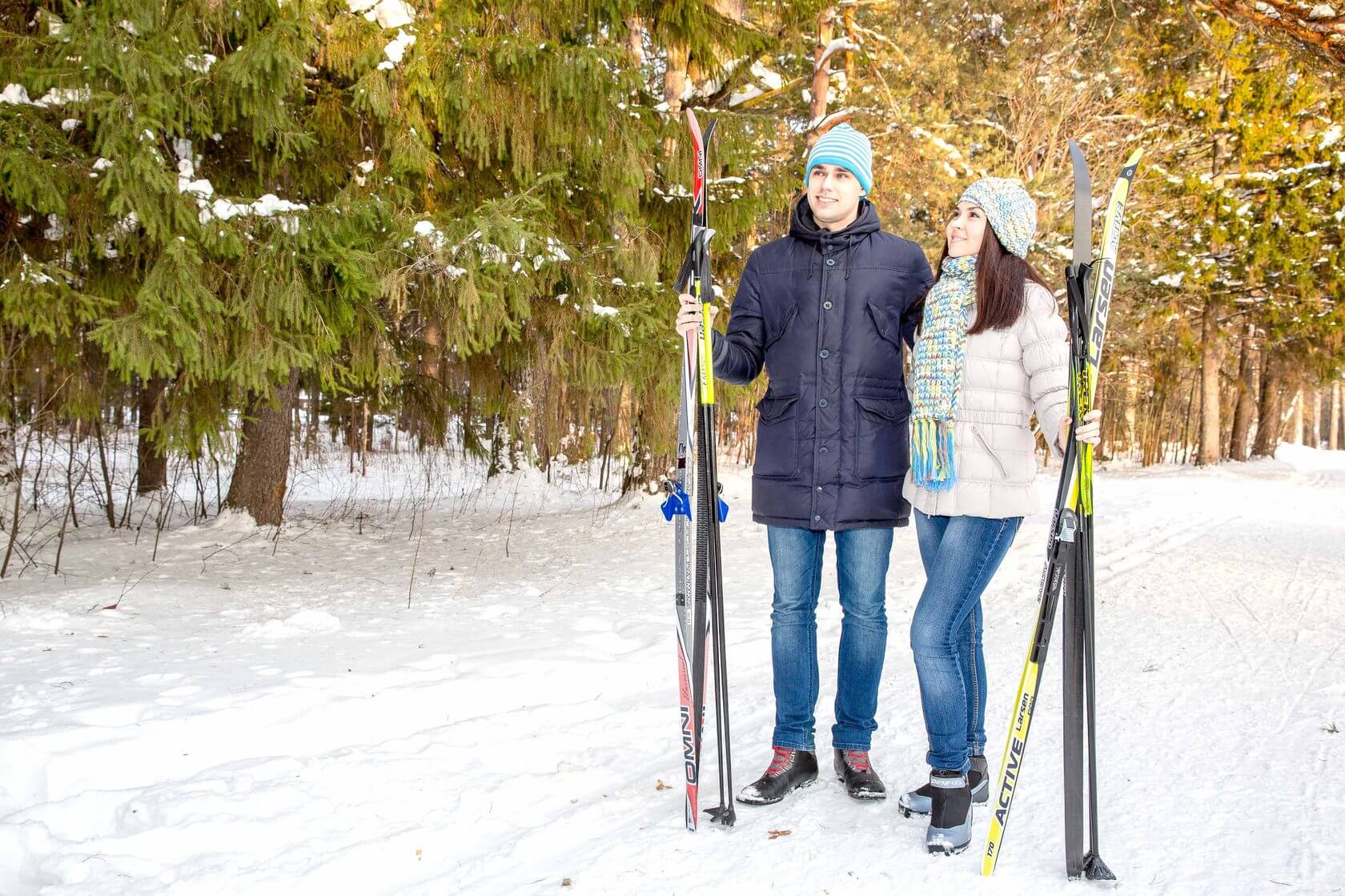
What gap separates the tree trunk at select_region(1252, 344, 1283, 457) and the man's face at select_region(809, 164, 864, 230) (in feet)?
74.0

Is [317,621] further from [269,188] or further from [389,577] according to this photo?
[269,188]

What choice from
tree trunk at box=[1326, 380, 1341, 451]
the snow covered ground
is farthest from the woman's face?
tree trunk at box=[1326, 380, 1341, 451]

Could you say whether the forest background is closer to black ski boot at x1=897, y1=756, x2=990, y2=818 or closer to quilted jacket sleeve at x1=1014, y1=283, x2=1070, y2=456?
quilted jacket sleeve at x1=1014, y1=283, x2=1070, y2=456

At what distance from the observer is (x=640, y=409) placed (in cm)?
776

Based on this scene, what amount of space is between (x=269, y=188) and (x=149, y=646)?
9.55 feet

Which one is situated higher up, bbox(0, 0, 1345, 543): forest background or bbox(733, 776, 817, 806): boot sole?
bbox(0, 0, 1345, 543): forest background

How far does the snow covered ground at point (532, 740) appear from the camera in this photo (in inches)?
105

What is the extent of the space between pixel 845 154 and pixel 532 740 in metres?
2.43

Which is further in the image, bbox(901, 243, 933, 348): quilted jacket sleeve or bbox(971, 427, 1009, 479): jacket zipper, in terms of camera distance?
bbox(901, 243, 933, 348): quilted jacket sleeve

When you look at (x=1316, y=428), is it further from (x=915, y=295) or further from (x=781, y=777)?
(x=781, y=777)

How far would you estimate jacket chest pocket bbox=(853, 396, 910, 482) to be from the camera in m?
3.07

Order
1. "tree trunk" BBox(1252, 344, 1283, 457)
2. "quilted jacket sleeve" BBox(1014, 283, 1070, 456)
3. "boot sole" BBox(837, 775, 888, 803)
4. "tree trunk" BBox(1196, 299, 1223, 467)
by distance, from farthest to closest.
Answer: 1. "tree trunk" BBox(1252, 344, 1283, 457)
2. "tree trunk" BBox(1196, 299, 1223, 467)
3. "boot sole" BBox(837, 775, 888, 803)
4. "quilted jacket sleeve" BBox(1014, 283, 1070, 456)

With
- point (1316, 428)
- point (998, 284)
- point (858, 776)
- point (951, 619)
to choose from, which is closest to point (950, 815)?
point (858, 776)

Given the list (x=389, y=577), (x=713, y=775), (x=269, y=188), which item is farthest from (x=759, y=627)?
(x=269, y=188)
